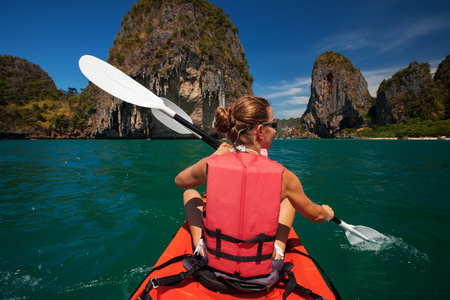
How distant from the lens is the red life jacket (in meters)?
1.09

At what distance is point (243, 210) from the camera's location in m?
1.10

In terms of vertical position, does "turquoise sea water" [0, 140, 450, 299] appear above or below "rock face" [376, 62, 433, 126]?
below

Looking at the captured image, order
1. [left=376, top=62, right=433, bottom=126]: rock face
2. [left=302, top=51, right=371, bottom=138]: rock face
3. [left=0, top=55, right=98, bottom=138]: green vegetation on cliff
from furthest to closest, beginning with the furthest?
1. [left=302, top=51, right=371, bottom=138]: rock face
2. [left=376, top=62, right=433, bottom=126]: rock face
3. [left=0, top=55, right=98, bottom=138]: green vegetation on cliff

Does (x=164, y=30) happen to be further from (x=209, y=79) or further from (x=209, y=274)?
(x=209, y=274)

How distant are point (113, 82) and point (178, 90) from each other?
36.1 metres

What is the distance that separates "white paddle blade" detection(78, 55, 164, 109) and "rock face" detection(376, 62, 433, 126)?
3799 inches

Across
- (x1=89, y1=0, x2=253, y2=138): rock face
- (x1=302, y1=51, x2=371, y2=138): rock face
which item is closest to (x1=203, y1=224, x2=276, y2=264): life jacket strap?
(x1=89, y1=0, x2=253, y2=138): rock face

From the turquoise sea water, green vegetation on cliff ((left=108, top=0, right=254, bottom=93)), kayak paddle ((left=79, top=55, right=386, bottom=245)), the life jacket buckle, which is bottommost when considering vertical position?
the turquoise sea water

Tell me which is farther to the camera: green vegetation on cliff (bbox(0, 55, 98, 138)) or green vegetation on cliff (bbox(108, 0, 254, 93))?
green vegetation on cliff (bbox(0, 55, 98, 138))

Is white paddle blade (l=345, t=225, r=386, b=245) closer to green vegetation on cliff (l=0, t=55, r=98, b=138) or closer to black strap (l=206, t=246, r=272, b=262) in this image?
black strap (l=206, t=246, r=272, b=262)

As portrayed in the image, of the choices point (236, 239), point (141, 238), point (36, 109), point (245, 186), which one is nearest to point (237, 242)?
point (236, 239)

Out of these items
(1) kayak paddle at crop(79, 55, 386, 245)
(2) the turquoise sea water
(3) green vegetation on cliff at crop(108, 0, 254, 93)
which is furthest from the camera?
(3) green vegetation on cliff at crop(108, 0, 254, 93)

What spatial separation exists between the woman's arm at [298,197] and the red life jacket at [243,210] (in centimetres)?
15

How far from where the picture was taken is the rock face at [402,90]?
74.1 metres
